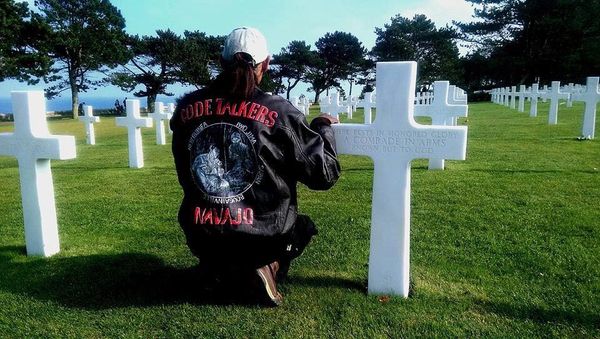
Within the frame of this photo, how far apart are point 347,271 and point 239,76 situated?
1510mm

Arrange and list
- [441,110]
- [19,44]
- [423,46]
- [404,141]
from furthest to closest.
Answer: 1. [423,46]
2. [19,44]
3. [441,110]
4. [404,141]

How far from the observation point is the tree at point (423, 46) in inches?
1934

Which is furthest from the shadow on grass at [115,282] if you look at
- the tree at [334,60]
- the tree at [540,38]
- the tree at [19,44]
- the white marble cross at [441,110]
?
the tree at [334,60]

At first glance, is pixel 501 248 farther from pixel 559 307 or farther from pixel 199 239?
pixel 199 239

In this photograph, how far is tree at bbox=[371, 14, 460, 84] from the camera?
49125 millimetres

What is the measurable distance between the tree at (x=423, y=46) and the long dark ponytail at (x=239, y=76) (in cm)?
4893

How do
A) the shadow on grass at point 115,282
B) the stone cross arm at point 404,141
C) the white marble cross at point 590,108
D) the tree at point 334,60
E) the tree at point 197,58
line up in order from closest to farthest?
the stone cross arm at point 404,141 → the shadow on grass at point 115,282 → the white marble cross at point 590,108 → the tree at point 197,58 → the tree at point 334,60

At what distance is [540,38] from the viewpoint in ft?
138

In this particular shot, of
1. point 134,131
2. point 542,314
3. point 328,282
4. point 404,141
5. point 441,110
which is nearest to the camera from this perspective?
point 542,314

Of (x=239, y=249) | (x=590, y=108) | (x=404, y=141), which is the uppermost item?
(x=590, y=108)

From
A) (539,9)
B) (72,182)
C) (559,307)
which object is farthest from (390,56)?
(559,307)

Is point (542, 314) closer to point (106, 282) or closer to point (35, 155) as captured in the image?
point (106, 282)

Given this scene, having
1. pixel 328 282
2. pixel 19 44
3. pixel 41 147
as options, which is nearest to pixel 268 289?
pixel 328 282

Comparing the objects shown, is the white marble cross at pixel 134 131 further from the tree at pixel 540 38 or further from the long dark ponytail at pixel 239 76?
the tree at pixel 540 38
